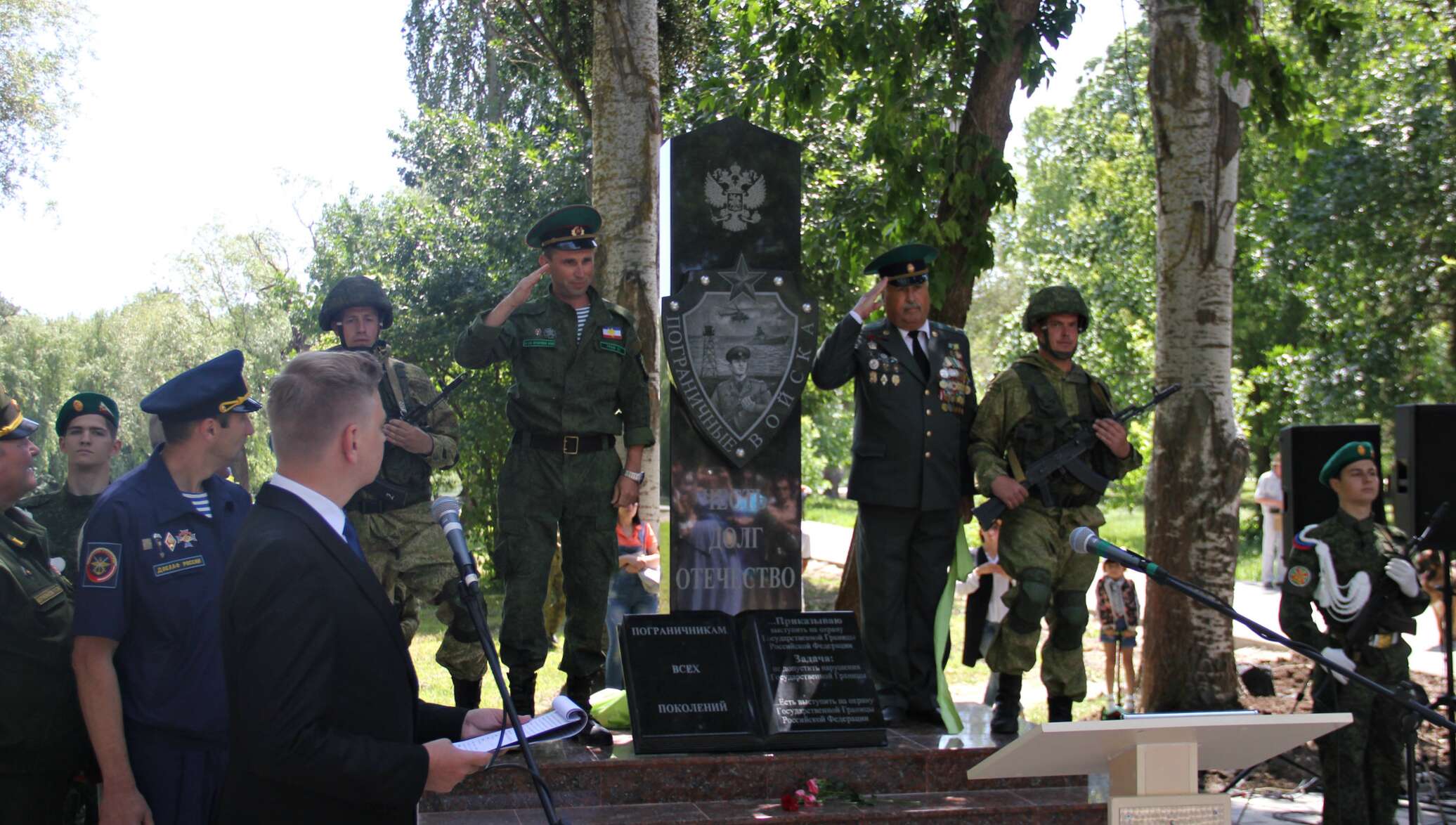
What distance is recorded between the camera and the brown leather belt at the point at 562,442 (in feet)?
19.2

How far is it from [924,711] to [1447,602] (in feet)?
10.5

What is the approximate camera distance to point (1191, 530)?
8.43 metres

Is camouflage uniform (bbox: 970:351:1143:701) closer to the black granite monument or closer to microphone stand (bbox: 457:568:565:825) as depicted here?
the black granite monument

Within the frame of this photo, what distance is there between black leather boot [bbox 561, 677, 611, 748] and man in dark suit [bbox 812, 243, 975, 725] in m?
1.39

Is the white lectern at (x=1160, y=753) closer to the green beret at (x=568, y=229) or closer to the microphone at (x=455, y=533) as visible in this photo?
the microphone at (x=455, y=533)

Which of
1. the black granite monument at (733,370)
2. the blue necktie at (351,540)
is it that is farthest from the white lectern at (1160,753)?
the black granite monument at (733,370)

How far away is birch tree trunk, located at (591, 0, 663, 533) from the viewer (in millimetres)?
9320

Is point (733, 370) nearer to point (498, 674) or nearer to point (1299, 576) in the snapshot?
point (1299, 576)

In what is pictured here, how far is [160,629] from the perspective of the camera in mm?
3686

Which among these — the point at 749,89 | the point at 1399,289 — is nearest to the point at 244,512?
the point at 749,89

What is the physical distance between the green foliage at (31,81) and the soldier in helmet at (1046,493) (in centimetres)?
2399

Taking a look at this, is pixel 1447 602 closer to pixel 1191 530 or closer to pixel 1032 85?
pixel 1191 530

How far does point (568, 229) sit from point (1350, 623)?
4.09 m

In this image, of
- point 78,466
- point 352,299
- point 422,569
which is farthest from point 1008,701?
point 78,466
